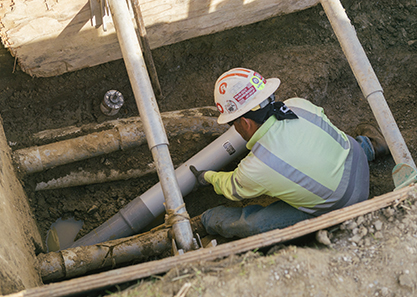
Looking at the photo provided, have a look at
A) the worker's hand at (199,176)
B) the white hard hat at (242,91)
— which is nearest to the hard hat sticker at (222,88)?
the white hard hat at (242,91)

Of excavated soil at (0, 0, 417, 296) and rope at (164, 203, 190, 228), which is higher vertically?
excavated soil at (0, 0, 417, 296)

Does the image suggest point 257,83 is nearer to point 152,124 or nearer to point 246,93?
point 246,93

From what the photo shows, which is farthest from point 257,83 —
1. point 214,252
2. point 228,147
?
point 214,252

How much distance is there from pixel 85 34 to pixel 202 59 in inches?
57.4

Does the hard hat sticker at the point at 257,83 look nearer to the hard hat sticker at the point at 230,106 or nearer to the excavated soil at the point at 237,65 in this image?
the hard hat sticker at the point at 230,106

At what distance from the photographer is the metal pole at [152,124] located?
240 centimetres

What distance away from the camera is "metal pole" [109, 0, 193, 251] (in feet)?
7.88

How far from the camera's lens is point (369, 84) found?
9.04 ft

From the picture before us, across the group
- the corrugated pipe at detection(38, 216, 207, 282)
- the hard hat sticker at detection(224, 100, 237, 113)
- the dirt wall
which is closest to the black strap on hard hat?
the hard hat sticker at detection(224, 100, 237, 113)

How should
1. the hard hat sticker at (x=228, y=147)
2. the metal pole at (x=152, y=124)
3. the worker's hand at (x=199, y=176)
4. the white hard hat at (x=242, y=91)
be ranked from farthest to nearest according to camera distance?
1. the hard hat sticker at (x=228, y=147)
2. the worker's hand at (x=199, y=176)
3. the white hard hat at (x=242, y=91)
4. the metal pole at (x=152, y=124)

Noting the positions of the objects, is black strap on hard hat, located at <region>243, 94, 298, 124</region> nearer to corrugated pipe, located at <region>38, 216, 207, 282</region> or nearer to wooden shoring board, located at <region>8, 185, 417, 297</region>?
wooden shoring board, located at <region>8, 185, 417, 297</region>

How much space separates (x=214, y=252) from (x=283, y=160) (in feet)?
2.93

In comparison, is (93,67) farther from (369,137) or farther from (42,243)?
(369,137)

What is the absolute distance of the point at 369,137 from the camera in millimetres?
3533
